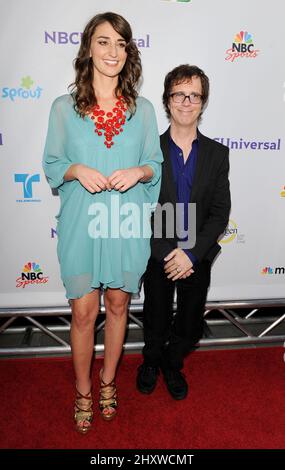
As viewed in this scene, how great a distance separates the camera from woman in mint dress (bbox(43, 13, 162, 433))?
1526 millimetres

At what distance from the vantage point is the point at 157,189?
5.92ft

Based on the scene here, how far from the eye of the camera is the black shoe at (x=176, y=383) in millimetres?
2102

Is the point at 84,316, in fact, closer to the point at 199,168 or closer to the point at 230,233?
the point at 199,168

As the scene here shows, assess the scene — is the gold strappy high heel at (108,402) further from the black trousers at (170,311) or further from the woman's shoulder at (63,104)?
the woman's shoulder at (63,104)

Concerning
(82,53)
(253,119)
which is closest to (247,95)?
(253,119)

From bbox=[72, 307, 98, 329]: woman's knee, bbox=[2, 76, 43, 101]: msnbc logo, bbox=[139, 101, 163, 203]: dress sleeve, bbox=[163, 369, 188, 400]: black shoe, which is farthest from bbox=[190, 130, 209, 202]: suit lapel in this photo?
bbox=[163, 369, 188, 400]: black shoe

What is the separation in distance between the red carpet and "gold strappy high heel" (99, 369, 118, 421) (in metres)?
0.04

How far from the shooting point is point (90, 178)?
1490mm

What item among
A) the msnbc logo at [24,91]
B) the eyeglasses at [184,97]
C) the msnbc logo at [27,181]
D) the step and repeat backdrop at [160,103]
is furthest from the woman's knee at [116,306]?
the msnbc logo at [24,91]

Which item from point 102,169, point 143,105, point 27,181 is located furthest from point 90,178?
point 27,181

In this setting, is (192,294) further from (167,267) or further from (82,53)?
(82,53)

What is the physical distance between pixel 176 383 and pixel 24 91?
172 cm

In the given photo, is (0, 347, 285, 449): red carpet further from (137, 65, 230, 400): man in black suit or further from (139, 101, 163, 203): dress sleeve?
(139, 101, 163, 203): dress sleeve
